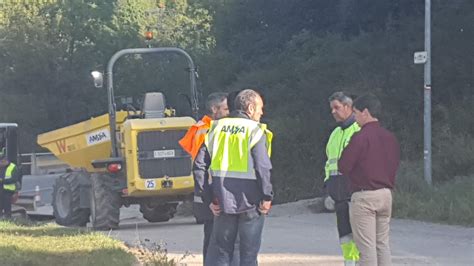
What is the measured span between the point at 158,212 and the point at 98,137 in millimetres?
2521

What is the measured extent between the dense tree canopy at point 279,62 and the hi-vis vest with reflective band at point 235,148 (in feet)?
46.4

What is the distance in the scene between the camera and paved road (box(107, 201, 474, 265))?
12078 millimetres

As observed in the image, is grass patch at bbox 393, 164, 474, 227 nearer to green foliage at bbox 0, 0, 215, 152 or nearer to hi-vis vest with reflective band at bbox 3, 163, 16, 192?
hi-vis vest with reflective band at bbox 3, 163, 16, 192

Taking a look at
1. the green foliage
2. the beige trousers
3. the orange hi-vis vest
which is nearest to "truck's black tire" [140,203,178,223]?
the orange hi-vis vest

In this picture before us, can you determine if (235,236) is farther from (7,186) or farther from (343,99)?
(7,186)

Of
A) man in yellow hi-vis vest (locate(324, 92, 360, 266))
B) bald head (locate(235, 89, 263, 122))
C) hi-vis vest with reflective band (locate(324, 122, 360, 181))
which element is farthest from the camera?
hi-vis vest with reflective band (locate(324, 122, 360, 181))

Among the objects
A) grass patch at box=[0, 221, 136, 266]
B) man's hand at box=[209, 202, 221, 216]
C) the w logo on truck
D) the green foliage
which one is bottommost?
grass patch at box=[0, 221, 136, 266]

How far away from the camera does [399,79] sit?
93.2 ft

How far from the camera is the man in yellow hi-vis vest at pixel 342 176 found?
30.0 feet

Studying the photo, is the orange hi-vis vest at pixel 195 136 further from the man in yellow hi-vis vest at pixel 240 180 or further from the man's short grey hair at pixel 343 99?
the man's short grey hair at pixel 343 99

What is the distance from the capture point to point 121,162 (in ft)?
A: 56.2

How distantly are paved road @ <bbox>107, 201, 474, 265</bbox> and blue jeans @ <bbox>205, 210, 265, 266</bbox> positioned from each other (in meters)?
3.07

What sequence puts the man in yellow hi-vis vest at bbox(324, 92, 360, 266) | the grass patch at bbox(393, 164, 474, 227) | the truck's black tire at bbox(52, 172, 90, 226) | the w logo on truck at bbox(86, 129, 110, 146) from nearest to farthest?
the man in yellow hi-vis vest at bbox(324, 92, 360, 266) → the grass patch at bbox(393, 164, 474, 227) → the truck's black tire at bbox(52, 172, 90, 226) → the w logo on truck at bbox(86, 129, 110, 146)

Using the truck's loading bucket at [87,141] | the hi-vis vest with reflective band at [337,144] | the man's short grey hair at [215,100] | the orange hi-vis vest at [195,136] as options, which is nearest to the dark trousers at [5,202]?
the truck's loading bucket at [87,141]
